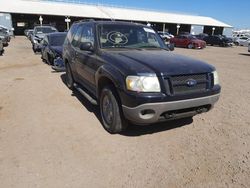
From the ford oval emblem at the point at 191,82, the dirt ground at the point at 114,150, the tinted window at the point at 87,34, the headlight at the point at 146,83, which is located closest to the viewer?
the dirt ground at the point at 114,150

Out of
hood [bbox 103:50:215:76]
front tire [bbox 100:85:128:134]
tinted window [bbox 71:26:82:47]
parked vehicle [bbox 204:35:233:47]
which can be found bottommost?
parked vehicle [bbox 204:35:233:47]

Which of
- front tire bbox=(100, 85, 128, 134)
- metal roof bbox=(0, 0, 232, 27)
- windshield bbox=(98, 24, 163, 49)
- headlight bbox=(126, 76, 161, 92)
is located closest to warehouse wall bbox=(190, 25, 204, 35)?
metal roof bbox=(0, 0, 232, 27)

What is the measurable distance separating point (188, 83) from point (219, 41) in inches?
1337

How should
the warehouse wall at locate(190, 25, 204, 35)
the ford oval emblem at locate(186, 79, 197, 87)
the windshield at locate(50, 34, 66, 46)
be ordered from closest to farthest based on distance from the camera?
the ford oval emblem at locate(186, 79, 197, 87) → the windshield at locate(50, 34, 66, 46) → the warehouse wall at locate(190, 25, 204, 35)

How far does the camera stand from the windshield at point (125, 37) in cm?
495

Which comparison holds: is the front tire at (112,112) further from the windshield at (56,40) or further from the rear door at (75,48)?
the windshield at (56,40)

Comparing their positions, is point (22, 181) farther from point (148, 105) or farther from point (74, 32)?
point (74, 32)

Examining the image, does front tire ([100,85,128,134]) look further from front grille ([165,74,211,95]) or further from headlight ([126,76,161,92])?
front grille ([165,74,211,95])

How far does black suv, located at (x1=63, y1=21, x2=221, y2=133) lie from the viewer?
12.1 ft

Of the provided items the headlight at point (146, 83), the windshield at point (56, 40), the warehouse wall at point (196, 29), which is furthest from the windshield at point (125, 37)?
the warehouse wall at point (196, 29)

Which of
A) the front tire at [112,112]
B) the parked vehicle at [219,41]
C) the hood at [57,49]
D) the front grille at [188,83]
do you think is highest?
the front grille at [188,83]

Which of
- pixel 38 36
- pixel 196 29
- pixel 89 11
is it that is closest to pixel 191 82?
pixel 38 36

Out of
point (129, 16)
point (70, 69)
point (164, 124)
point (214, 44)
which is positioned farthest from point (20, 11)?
point (164, 124)

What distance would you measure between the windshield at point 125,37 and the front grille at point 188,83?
1.53 metres
